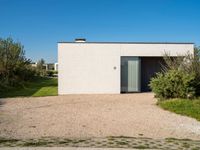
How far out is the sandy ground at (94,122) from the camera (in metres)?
8.07

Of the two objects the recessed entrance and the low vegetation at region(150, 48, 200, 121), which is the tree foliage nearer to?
the recessed entrance

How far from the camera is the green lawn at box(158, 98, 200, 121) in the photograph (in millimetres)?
11557

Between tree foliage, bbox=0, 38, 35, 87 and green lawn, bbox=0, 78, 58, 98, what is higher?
tree foliage, bbox=0, 38, 35, 87

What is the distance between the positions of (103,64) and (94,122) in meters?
10.5

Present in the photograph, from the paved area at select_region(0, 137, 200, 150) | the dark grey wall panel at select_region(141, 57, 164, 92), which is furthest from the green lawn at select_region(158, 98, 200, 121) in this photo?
the dark grey wall panel at select_region(141, 57, 164, 92)

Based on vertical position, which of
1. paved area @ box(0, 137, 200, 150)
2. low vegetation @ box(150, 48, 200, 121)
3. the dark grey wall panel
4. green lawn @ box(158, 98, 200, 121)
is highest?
the dark grey wall panel

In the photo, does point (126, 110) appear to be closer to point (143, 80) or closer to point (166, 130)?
point (166, 130)

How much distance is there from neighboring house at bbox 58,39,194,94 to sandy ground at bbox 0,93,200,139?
6.52 metres

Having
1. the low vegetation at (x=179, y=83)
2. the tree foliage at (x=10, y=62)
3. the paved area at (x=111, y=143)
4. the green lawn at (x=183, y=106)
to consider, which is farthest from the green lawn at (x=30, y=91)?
the paved area at (x=111, y=143)

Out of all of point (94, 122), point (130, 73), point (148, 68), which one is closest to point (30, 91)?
point (130, 73)

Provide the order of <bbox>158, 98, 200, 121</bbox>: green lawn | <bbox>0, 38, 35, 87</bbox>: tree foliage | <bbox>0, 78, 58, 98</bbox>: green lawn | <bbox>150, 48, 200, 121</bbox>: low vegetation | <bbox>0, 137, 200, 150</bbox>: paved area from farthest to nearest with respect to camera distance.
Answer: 1. <bbox>0, 38, 35, 87</bbox>: tree foliage
2. <bbox>0, 78, 58, 98</bbox>: green lawn
3. <bbox>150, 48, 200, 121</bbox>: low vegetation
4. <bbox>158, 98, 200, 121</bbox>: green lawn
5. <bbox>0, 137, 200, 150</bbox>: paved area

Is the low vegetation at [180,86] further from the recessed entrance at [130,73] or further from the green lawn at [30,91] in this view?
the green lawn at [30,91]

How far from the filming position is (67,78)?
19547 mm

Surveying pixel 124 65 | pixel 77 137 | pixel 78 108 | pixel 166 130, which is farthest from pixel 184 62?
pixel 77 137
